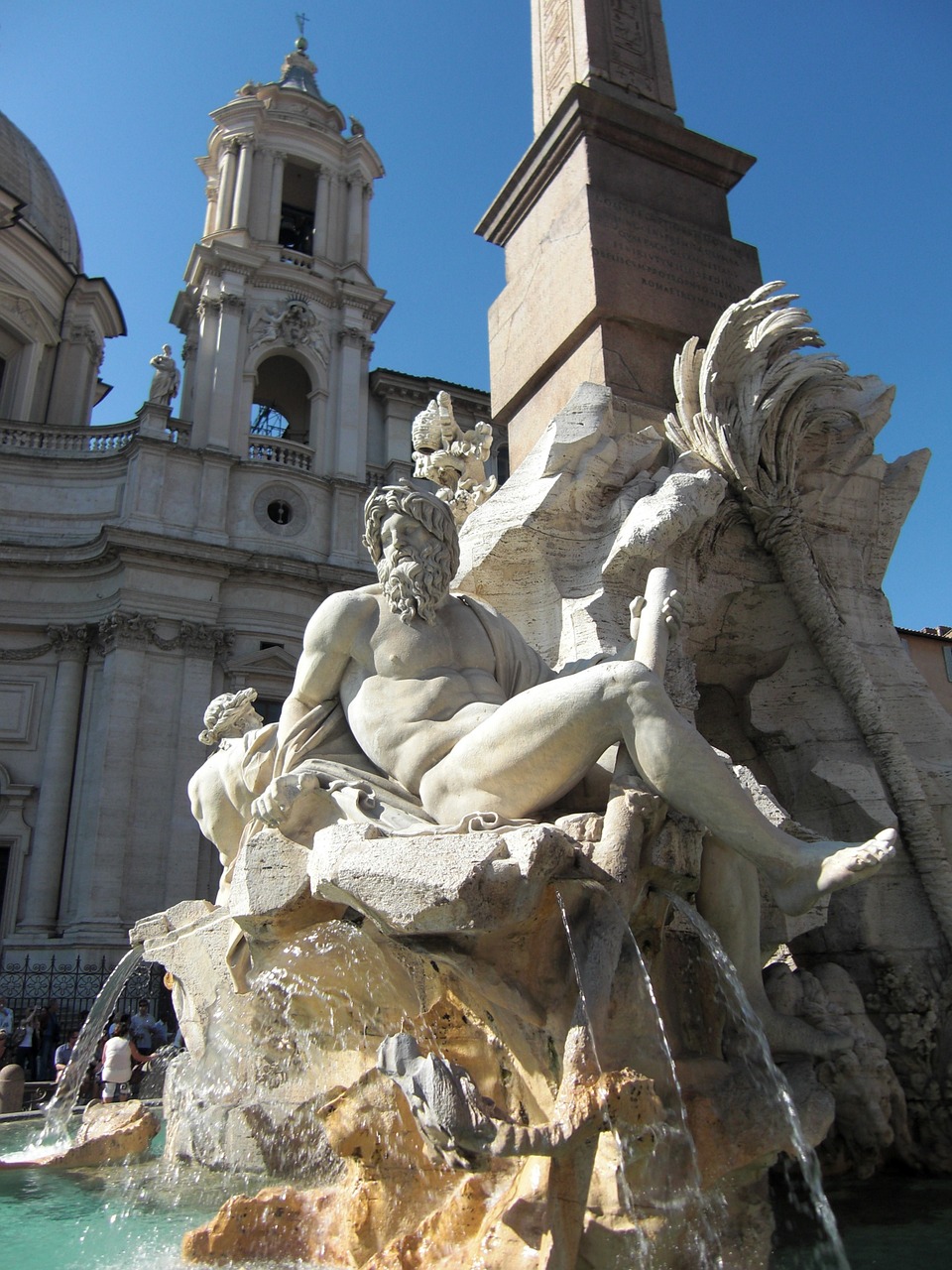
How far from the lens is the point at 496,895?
2775 mm

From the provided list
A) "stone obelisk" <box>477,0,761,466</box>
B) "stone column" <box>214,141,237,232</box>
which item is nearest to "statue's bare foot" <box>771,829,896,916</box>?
"stone obelisk" <box>477,0,761,466</box>

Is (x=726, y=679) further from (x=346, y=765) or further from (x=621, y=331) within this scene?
(x=346, y=765)

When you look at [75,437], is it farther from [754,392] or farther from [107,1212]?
[107,1212]

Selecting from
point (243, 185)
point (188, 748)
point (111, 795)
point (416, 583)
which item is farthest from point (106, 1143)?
point (243, 185)

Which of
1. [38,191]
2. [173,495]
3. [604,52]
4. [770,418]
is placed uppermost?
[38,191]

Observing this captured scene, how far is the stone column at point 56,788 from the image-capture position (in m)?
19.1

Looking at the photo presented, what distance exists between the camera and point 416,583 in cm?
397

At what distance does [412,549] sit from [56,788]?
18.1 metres

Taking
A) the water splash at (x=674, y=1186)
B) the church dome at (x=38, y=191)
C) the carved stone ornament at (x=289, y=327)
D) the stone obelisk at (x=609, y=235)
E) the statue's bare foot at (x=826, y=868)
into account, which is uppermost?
the church dome at (x=38, y=191)

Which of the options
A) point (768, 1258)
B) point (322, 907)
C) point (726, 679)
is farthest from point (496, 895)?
point (726, 679)

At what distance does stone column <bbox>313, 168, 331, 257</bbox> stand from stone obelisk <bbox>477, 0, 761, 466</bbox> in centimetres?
1994

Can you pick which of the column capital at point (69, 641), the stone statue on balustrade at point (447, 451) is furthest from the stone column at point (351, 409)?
the stone statue on balustrade at point (447, 451)

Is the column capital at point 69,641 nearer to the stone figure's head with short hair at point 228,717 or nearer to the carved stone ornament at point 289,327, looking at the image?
the carved stone ornament at point 289,327

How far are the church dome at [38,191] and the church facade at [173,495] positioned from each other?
9 centimetres
